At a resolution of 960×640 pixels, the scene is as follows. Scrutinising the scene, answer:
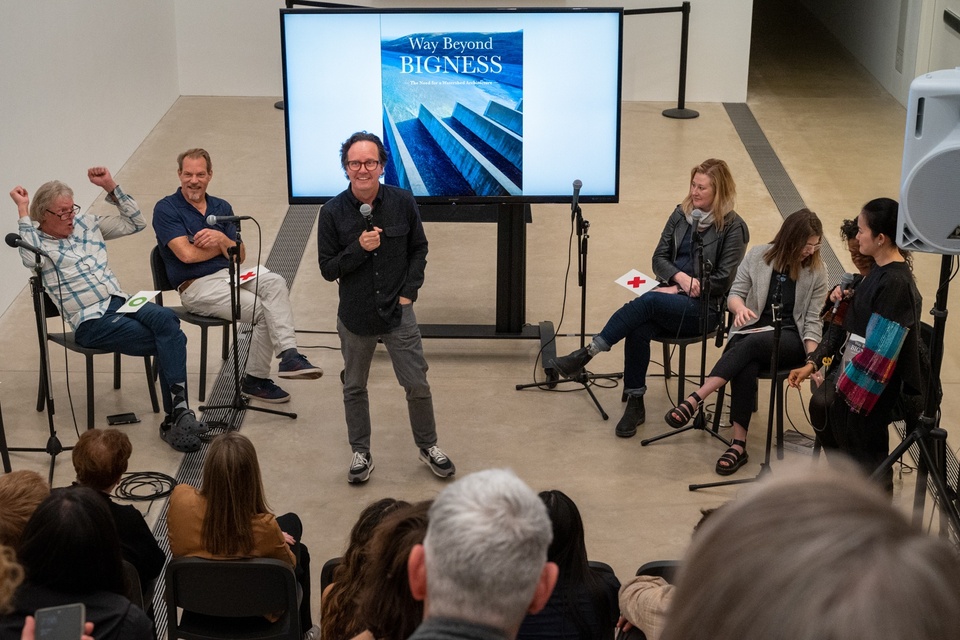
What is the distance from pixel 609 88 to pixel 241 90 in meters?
5.96

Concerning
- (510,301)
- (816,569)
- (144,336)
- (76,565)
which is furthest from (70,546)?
(510,301)

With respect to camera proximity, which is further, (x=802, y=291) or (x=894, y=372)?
(x=802, y=291)

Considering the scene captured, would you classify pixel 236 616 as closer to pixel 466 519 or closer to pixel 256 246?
pixel 466 519

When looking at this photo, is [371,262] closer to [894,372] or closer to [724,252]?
[724,252]

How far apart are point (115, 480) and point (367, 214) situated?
144cm

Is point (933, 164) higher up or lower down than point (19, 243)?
higher up

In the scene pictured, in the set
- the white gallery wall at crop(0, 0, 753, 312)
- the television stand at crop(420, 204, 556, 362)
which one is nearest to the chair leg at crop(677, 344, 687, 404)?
the television stand at crop(420, 204, 556, 362)

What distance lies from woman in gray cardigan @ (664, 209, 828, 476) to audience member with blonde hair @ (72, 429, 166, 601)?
238cm

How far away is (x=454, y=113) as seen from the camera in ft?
19.1

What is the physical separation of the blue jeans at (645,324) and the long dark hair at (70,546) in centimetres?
305

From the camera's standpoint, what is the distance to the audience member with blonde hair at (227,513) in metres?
3.37

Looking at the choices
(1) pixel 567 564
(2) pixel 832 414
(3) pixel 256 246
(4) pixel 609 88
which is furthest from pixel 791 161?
(1) pixel 567 564

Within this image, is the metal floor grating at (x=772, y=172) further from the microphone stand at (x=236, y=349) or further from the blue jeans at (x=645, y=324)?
the microphone stand at (x=236, y=349)

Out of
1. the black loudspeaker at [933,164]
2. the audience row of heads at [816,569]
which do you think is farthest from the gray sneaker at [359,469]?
the audience row of heads at [816,569]
